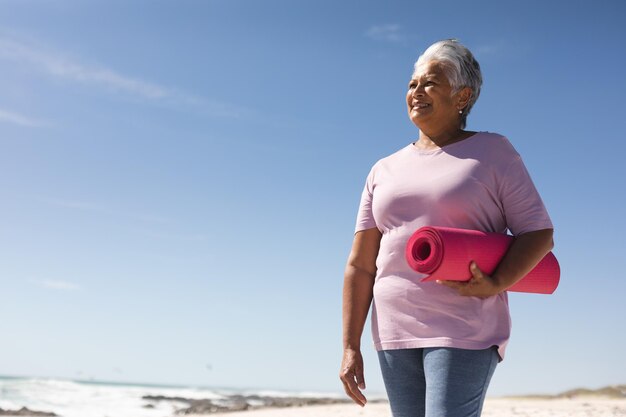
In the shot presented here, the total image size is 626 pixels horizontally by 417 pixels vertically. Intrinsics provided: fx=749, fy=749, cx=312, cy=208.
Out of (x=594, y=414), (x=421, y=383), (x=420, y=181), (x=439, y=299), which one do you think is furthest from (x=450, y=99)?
(x=594, y=414)

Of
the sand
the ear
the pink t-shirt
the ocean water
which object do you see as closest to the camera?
the pink t-shirt

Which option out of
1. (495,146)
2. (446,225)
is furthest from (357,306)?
(495,146)

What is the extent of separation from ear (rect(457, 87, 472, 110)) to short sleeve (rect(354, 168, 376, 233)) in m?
0.42

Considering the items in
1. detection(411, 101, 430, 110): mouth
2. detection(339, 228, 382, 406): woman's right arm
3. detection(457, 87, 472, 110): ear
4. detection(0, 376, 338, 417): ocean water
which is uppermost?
detection(457, 87, 472, 110): ear

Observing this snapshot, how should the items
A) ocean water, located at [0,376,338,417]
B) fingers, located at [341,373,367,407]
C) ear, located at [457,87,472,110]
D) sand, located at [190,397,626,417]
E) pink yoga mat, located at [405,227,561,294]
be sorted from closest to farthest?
pink yoga mat, located at [405,227,561,294] < ear, located at [457,87,472,110] < fingers, located at [341,373,367,407] < sand, located at [190,397,626,417] < ocean water, located at [0,376,338,417]

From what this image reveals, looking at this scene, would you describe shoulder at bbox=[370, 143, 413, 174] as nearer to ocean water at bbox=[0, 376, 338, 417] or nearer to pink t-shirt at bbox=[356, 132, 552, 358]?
pink t-shirt at bbox=[356, 132, 552, 358]

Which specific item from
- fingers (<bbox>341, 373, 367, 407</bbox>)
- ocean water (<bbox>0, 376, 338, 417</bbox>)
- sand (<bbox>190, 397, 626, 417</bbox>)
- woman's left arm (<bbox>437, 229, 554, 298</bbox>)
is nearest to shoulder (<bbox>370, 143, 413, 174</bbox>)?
woman's left arm (<bbox>437, 229, 554, 298</bbox>)

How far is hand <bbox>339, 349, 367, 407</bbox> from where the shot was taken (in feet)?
8.91

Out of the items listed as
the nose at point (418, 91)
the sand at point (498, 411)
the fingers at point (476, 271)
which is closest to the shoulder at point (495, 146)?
the nose at point (418, 91)

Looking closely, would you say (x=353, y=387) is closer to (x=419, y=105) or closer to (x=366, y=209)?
(x=366, y=209)

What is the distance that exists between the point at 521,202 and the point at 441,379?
0.63 metres

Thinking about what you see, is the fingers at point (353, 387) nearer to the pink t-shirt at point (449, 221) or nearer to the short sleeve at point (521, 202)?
the pink t-shirt at point (449, 221)

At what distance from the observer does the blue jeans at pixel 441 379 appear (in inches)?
88.0

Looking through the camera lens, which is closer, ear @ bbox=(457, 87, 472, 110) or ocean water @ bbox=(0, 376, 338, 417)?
ear @ bbox=(457, 87, 472, 110)
